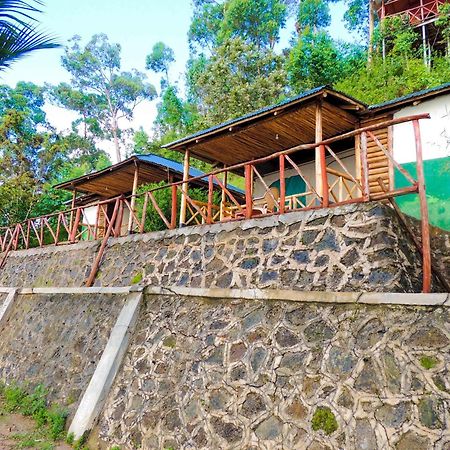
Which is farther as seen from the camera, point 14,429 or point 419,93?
point 419,93

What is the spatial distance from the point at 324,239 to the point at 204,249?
226 cm

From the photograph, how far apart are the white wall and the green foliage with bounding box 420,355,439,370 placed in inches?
241

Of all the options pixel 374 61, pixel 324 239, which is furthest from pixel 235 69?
pixel 324 239

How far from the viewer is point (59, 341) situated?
7.52 metres

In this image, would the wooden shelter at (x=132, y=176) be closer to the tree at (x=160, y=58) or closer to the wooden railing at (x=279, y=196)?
the wooden railing at (x=279, y=196)

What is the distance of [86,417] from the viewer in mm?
5434

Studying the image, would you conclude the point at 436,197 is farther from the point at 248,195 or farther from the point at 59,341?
the point at 59,341

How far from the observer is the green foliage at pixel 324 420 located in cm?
365

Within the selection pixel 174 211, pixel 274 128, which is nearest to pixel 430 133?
pixel 274 128

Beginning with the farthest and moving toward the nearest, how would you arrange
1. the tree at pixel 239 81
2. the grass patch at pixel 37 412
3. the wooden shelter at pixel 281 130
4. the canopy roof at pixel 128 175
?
1. the tree at pixel 239 81
2. the canopy roof at pixel 128 175
3. the wooden shelter at pixel 281 130
4. the grass patch at pixel 37 412

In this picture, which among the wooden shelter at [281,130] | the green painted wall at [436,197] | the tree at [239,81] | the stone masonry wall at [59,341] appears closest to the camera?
the stone masonry wall at [59,341]

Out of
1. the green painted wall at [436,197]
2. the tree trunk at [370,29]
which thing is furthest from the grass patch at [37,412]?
the tree trunk at [370,29]

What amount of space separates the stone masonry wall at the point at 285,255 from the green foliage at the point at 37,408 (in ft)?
7.80

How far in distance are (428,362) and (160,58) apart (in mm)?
38618
